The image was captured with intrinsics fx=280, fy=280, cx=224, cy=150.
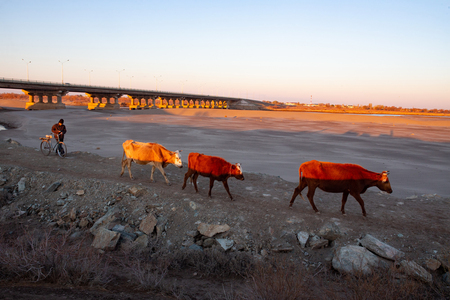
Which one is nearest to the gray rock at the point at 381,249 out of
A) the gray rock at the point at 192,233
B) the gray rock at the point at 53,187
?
the gray rock at the point at 192,233

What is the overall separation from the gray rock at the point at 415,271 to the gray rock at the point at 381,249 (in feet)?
0.84

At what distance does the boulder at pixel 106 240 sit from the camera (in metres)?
6.51

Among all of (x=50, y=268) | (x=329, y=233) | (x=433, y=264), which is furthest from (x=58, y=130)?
(x=433, y=264)

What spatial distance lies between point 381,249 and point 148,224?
5.51 m

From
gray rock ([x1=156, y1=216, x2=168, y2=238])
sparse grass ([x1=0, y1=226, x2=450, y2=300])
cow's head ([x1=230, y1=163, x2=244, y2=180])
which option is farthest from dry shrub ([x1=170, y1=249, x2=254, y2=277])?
cow's head ([x1=230, y1=163, x2=244, y2=180])

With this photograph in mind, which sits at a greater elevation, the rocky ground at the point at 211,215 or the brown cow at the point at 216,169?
the brown cow at the point at 216,169

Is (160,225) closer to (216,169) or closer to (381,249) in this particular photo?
(216,169)

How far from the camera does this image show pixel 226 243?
6.55 m

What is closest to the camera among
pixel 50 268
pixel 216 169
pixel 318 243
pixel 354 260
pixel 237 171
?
pixel 50 268

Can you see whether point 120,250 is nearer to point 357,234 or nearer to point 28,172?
point 357,234

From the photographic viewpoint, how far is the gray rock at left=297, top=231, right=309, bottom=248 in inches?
255

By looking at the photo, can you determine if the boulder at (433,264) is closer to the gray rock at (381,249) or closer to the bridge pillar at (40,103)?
the gray rock at (381,249)

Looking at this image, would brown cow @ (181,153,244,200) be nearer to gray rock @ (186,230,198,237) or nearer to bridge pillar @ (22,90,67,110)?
gray rock @ (186,230,198,237)

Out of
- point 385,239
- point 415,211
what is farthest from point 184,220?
point 415,211
